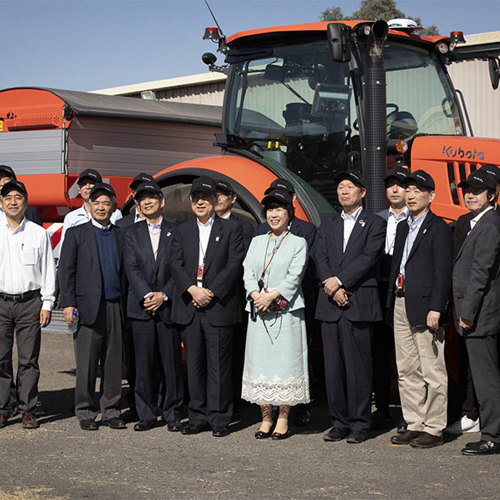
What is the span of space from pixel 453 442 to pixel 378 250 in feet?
4.42

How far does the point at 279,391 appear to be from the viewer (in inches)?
235

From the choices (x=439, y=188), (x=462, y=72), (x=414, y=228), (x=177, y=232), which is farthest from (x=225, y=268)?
(x=462, y=72)

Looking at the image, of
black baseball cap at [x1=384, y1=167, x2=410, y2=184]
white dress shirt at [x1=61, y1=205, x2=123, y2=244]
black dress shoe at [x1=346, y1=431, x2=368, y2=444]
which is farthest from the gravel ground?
white dress shirt at [x1=61, y1=205, x2=123, y2=244]

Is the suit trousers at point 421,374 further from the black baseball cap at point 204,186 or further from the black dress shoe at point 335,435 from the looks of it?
the black baseball cap at point 204,186

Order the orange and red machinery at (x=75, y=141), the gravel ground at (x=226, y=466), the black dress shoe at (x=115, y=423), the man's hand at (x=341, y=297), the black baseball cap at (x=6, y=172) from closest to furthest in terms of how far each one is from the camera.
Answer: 1. the gravel ground at (x=226, y=466)
2. the man's hand at (x=341, y=297)
3. the black dress shoe at (x=115, y=423)
4. the black baseball cap at (x=6, y=172)
5. the orange and red machinery at (x=75, y=141)

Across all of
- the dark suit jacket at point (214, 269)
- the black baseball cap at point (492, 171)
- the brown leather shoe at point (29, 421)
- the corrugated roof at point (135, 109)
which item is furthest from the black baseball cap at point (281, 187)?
the corrugated roof at point (135, 109)

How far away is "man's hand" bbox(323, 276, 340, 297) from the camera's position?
5863 mm

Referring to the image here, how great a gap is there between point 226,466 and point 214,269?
148 centimetres

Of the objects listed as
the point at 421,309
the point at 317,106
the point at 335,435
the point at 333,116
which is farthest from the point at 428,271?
the point at 317,106

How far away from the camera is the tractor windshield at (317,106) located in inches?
273

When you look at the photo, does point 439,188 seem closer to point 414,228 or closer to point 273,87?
point 414,228

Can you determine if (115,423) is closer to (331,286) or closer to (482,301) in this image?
(331,286)

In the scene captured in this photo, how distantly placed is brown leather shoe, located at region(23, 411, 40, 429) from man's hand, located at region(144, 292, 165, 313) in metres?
1.13

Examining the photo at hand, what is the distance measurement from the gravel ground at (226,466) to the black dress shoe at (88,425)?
5 centimetres
